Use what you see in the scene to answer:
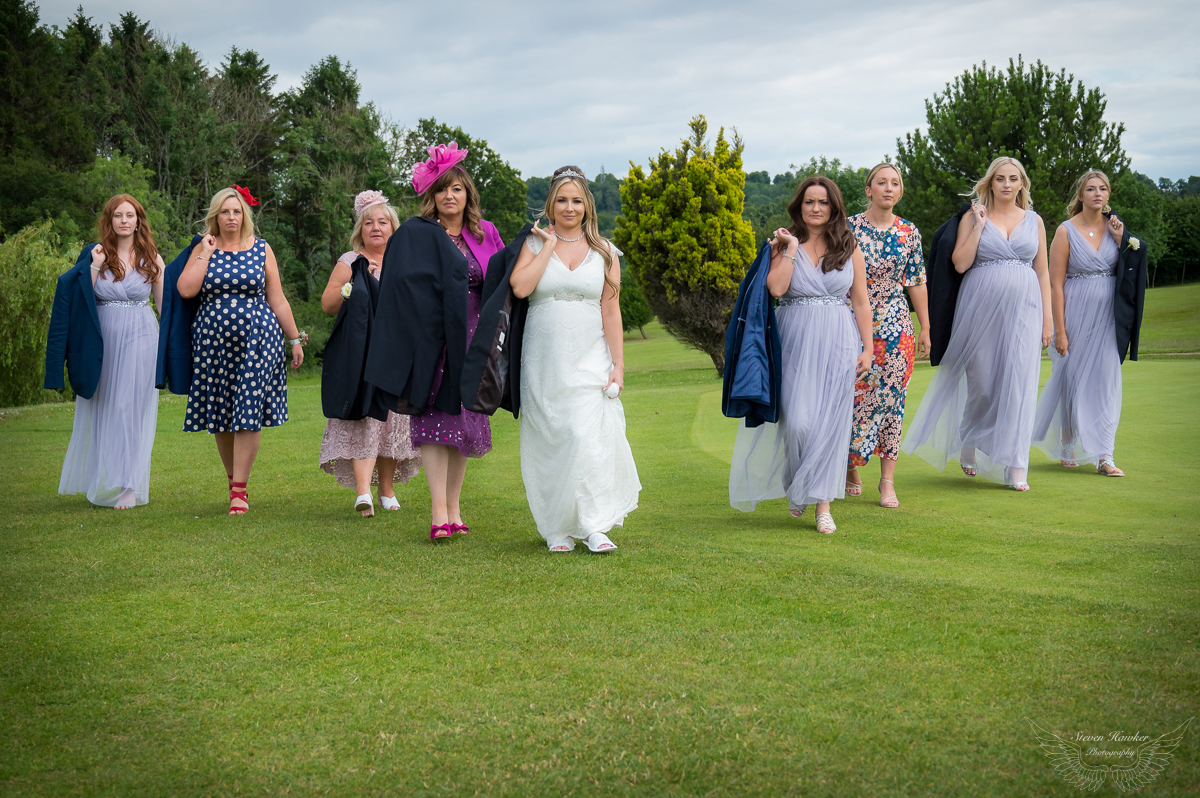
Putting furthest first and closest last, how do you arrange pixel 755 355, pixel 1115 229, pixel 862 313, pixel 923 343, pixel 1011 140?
pixel 1011 140
pixel 1115 229
pixel 923 343
pixel 862 313
pixel 755 355

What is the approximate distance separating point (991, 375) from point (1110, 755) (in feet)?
17.4

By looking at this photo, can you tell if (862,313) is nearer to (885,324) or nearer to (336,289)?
(885,324)

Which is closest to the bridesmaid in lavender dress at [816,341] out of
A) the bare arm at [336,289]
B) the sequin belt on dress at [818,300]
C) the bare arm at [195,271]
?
the sequin belt on dress at [818,300]

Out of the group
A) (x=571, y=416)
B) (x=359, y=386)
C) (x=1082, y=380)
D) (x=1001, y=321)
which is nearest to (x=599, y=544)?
(x=571, y=416)

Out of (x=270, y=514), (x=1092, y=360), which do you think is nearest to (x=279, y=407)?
(x=270, y=514)

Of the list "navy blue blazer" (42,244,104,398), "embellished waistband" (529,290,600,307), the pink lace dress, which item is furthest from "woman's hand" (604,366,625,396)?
"navy blue blazer" (42,244,104,398)

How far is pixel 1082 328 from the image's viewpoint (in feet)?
27.4

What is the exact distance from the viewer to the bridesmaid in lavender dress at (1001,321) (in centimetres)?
738

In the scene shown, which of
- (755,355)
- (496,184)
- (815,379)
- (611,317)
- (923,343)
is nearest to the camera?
(611,317)

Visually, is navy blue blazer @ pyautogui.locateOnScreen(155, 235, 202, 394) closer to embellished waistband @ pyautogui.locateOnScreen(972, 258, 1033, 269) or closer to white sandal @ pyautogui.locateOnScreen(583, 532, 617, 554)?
white sandal @ pyautogui.locateOnScreen(583, 532, 617, 554)

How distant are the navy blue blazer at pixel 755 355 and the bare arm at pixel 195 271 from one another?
3.84 m

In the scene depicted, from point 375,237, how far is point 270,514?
2183mm

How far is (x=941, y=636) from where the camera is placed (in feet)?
12.2

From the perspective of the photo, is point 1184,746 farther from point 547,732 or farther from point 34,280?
point 34,280
